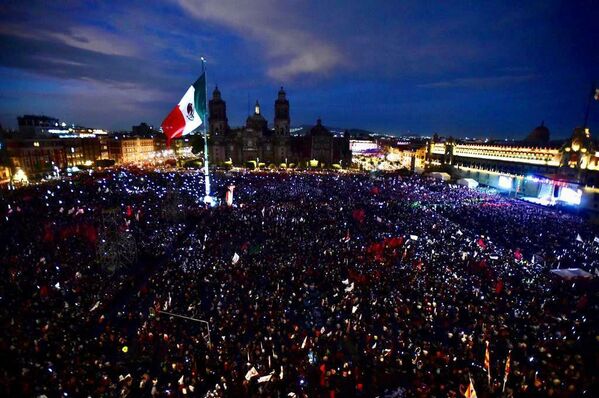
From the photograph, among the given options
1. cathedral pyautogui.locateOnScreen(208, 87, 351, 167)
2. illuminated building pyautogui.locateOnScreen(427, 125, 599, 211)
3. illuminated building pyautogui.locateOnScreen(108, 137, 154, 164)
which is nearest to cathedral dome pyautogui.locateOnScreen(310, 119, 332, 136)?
cathedral pyautogui.locateOnScreen(208, 87, 351, 167)

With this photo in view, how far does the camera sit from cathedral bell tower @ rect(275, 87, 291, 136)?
2776 inches

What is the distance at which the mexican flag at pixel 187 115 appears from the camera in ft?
62.0

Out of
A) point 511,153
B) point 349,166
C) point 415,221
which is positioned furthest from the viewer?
point 349,166

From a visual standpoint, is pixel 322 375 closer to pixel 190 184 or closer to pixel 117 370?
pixel 117 370

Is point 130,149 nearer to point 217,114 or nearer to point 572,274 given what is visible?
point 217,114

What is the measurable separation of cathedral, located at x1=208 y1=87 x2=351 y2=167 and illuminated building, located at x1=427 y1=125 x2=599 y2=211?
2441 centimetres

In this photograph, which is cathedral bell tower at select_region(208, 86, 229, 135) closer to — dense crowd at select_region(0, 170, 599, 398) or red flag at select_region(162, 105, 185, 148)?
dense crowd at select_region(0, 170, 599, 398)

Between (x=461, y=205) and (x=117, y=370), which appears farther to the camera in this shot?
(x=461, y=205)

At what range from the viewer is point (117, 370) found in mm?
8930

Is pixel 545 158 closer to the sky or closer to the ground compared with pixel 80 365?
closer to the sky

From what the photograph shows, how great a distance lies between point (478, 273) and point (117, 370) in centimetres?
1458

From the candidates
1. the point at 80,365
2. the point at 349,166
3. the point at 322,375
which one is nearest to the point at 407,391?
the point at 322,375

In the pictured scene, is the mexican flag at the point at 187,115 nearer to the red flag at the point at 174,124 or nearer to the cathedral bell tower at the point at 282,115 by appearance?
the red flag at the point at 174,124

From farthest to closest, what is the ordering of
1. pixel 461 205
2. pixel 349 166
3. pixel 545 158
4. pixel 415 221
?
pixel 349 166
pixel 545 158
pixel 461 205
pixel 415 221
